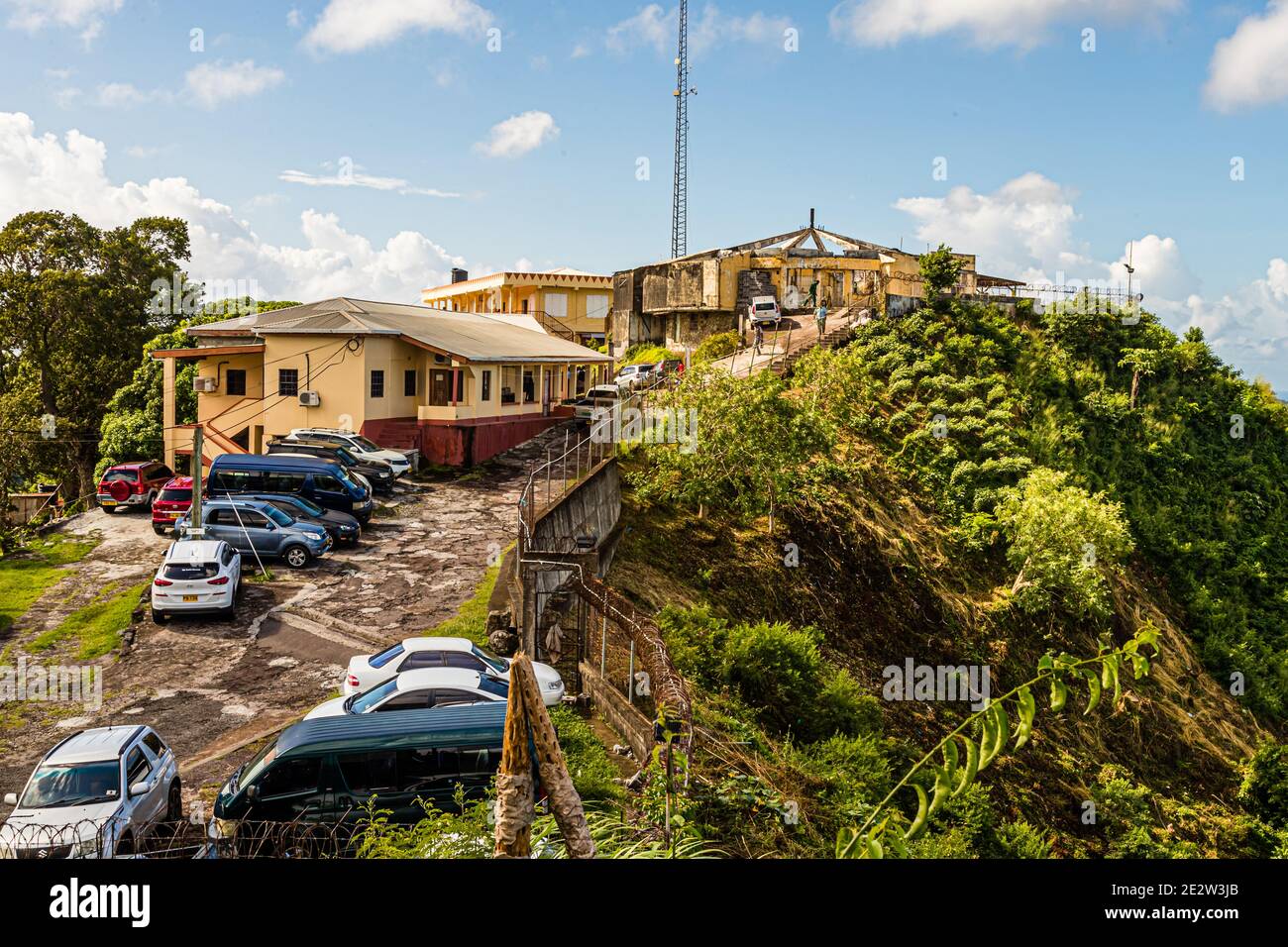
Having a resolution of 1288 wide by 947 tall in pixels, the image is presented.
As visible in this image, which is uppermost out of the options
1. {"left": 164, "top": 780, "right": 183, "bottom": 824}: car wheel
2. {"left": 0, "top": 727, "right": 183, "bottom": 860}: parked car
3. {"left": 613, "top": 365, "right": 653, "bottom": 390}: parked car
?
{"left": 613, "top": 365, "right": 653, "bottom": 390}: parked car

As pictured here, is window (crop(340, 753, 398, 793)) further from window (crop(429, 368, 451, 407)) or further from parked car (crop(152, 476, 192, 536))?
window (crop(429, 368, 451, 407))

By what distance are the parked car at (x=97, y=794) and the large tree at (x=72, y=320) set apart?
131 ft

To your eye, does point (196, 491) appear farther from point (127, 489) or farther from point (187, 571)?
point (127, 489)

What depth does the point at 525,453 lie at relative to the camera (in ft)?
125

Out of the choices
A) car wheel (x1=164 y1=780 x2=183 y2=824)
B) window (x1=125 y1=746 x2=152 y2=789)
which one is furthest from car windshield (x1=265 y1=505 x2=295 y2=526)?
window (x1=125 y1=746 x2=152 y2=789)

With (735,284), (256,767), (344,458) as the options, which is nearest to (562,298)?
(735,284)

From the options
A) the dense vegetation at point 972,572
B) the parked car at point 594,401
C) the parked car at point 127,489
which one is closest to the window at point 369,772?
the dense vegetation at point 972,572

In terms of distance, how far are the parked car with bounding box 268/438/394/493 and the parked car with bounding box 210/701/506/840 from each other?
1822 centimetres

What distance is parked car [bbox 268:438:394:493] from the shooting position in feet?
97.2

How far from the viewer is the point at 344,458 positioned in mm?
29969

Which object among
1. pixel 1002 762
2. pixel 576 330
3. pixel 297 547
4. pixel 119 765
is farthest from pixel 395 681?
pixel 576 330
